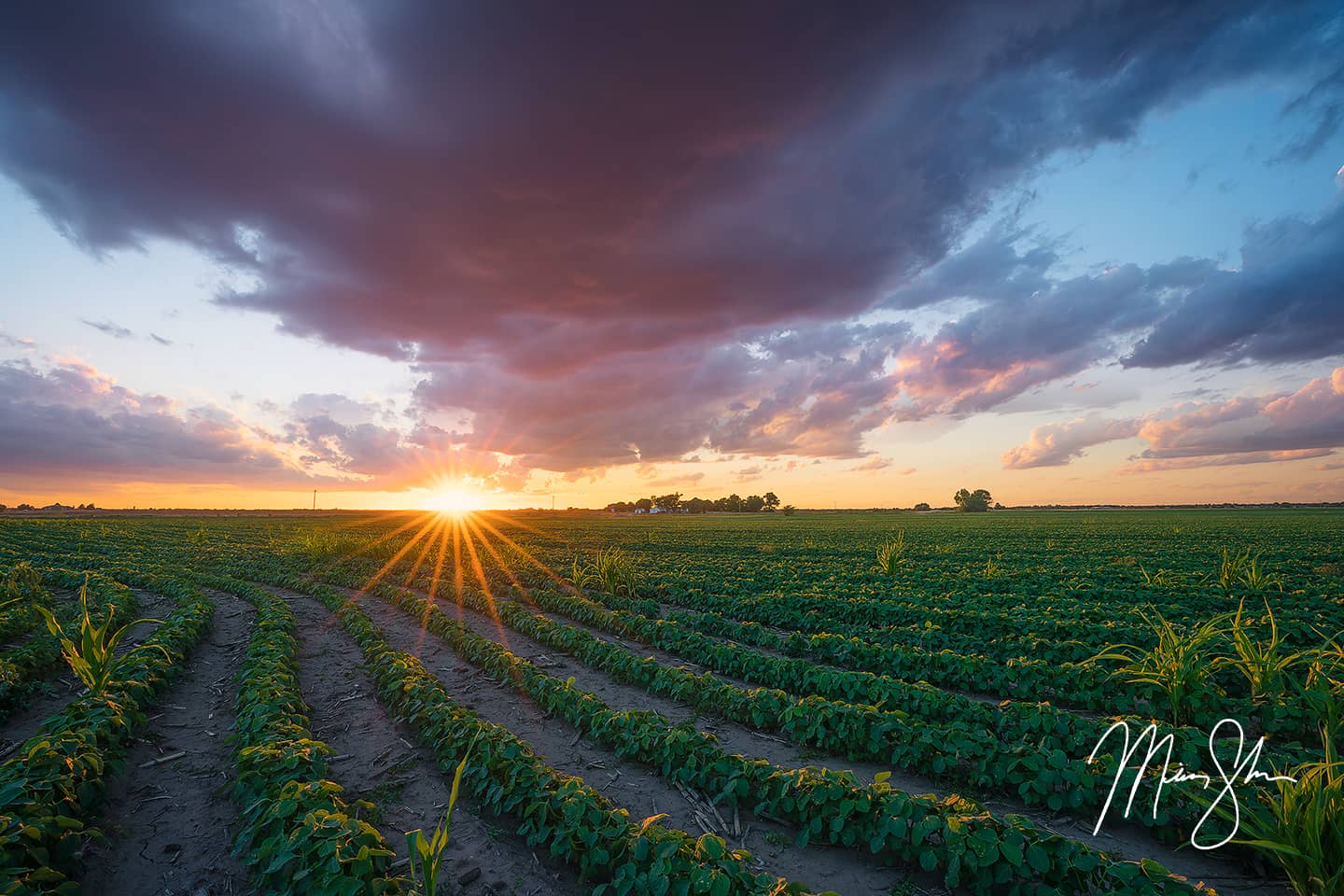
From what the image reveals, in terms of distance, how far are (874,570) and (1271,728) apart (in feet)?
51.3

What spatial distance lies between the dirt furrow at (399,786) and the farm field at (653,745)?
0.12 ft

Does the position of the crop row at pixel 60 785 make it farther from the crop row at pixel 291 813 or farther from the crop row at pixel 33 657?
the crop row at pixel 33 657

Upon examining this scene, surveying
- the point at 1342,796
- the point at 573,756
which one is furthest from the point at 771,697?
the point at 1342,796

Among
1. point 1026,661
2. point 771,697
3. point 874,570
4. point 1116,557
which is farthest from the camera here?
point 1116,557

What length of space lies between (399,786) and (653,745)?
10.1 ft

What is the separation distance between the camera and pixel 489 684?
1018cm

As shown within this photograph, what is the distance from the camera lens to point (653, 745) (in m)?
7.07

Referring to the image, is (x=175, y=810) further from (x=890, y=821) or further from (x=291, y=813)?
(x=890, y=821)

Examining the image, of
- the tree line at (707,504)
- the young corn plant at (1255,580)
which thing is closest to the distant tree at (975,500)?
the tree line at (707,504)

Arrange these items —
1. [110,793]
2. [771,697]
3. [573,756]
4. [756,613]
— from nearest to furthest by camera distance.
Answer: [110,793]
[573,756]
[771,697]
[756,613]

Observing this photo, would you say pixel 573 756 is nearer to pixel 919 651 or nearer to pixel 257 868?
pixel 257 868

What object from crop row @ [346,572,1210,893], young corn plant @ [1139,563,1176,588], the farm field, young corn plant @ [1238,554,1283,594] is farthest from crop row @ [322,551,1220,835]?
young corn plant @ [1139,563,1176,588]

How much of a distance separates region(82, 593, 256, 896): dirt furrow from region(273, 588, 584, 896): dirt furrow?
1.14 meters

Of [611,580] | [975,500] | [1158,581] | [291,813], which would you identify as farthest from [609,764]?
[975,500]
